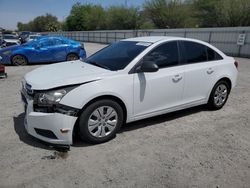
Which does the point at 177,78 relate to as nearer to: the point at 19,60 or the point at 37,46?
the point at 37,46

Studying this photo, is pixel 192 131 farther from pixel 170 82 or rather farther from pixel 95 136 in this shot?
pixel 95 136

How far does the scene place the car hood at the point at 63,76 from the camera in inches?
142

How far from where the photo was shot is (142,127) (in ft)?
15.1

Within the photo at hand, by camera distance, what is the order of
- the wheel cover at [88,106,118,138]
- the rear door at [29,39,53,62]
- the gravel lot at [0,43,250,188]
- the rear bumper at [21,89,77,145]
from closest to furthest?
the gravel lot at [0,43,250,188]
the rear bumper at [21,89,77,145]
the wheel cover at [88,106,118,138]
the rear door at [29,39,53,62]

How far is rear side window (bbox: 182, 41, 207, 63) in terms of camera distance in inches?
191

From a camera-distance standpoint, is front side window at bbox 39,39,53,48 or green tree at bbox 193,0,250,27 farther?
green tree at bbox 193,0,250,27

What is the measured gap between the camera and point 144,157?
11.7 feet

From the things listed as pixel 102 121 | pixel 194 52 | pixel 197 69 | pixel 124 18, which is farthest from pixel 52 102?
pixel 124 18

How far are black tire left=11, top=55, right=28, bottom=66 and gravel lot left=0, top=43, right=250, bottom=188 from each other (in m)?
7.69

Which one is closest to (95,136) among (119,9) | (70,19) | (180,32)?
(180,32)

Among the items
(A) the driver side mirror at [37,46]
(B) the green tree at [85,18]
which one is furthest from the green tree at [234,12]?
(B) the green tree at [85,18]

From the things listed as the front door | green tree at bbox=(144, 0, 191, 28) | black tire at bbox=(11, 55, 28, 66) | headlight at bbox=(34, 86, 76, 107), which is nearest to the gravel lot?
the front door

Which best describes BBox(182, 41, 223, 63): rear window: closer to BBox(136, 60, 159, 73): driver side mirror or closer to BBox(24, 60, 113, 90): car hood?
BBox(136, 60, 159, 73): driver side mirror

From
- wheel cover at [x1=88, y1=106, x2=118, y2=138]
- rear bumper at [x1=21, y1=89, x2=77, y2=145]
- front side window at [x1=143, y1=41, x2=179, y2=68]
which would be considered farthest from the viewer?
front side window at [x1=143, y1=41, x2=179, y2=68]
